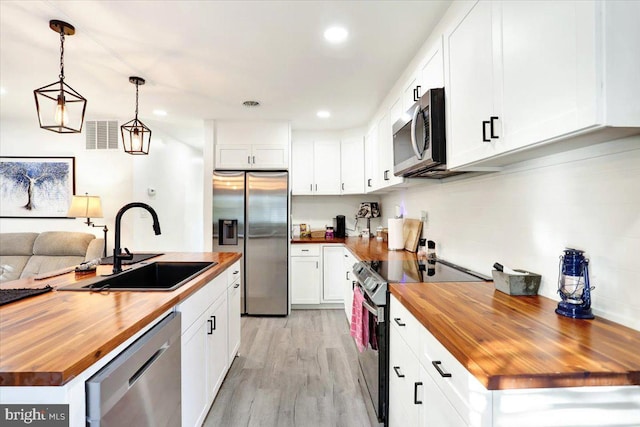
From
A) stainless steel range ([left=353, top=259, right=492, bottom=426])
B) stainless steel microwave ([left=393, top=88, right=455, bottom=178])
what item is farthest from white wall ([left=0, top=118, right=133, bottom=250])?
stainless steel microwave ([left=393, top=88, right=455, bottom=178])

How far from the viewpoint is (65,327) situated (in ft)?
3.48

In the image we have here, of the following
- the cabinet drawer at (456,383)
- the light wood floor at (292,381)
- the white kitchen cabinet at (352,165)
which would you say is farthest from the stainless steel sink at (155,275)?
the white kitchen cabinet at (352,165)

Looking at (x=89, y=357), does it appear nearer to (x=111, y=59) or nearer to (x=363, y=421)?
(x=363, y=421)

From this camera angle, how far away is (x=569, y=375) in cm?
78

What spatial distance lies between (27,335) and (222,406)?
1506 mm

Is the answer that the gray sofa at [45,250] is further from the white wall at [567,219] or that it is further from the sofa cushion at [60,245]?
the white wall at [567,219]

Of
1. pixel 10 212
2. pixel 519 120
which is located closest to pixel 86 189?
pixel 10 212

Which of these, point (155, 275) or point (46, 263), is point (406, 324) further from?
point (46, 263)

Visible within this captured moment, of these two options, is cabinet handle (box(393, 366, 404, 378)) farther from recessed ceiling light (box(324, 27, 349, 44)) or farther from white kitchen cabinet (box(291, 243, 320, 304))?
white kitchen cabinet (box(291, 243, 320, 304))

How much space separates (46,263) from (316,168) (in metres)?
3.40

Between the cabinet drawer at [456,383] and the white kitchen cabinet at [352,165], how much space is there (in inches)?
129

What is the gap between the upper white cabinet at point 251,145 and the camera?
4.17 m

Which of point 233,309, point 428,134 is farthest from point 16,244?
point 428,134

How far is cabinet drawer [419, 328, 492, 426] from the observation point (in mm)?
833
